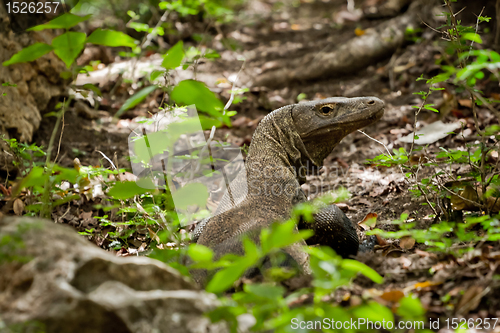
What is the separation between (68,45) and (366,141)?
5313mm

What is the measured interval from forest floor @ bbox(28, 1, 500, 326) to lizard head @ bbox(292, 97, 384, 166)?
0.61 metres

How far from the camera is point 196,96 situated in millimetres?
1745

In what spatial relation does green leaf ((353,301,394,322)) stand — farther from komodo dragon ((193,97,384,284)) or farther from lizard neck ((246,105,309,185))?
lizard neck ((246,105,309,185))

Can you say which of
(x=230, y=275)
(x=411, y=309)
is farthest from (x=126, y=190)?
(x=411, y=309)

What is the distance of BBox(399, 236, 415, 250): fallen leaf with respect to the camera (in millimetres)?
3400

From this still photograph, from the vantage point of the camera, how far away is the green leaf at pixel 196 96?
1735mm

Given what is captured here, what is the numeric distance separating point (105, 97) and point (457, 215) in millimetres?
6396

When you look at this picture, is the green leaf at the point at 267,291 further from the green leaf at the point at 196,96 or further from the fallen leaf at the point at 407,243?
the fallen leaf at the point at 407,243

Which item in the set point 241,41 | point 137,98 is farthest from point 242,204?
point 241,41

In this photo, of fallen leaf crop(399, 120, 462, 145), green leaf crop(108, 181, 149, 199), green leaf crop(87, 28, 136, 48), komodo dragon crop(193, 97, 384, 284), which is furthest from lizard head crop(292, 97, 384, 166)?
green leaf crop(87, 28, 136, 48)

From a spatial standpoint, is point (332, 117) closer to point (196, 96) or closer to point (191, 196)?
point (191, 196)

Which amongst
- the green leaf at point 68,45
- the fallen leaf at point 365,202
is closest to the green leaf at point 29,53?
the green leaf at point 68,45

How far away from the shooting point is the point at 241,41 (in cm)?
1166

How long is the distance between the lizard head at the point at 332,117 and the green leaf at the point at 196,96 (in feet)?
8.34
